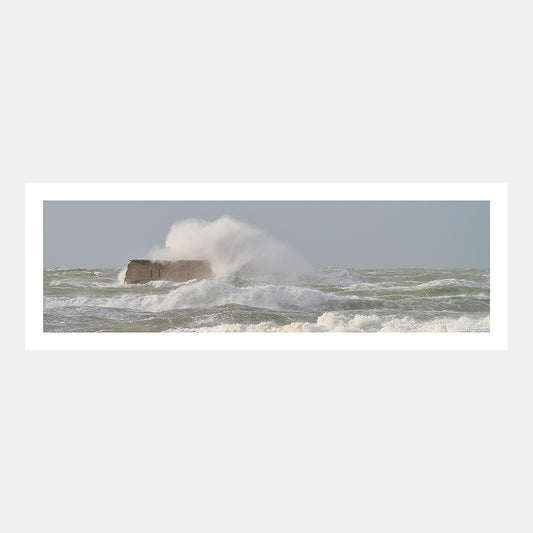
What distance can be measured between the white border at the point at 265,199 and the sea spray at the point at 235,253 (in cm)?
53

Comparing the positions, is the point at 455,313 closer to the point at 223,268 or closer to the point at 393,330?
the point at 393,330

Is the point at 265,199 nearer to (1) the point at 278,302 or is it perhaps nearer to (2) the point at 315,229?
(2) the point at 315,229

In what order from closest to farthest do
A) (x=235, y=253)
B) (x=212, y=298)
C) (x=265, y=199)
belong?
1. (x=265, y=199)
2. (x=212, y=298)
3. (x=235, y=253)

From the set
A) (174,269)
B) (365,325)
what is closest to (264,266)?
(174,269)

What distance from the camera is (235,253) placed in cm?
638

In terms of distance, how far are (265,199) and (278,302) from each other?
1.13 metres

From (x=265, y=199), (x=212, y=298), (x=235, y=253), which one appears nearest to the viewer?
(x=265, y=199)

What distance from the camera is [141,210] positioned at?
614cm

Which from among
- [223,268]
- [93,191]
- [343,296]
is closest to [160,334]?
[223,268]

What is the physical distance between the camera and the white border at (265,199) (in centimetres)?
580

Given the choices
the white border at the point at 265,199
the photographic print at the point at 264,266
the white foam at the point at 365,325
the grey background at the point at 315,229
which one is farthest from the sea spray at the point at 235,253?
the white foam at the point at 365,325

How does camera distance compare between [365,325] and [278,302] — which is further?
[278,302]

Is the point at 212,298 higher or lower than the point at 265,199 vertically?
lower

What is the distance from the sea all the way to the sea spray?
99 millimetres
